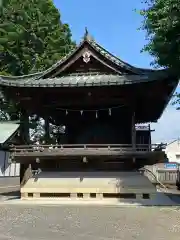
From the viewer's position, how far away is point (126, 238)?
344 inches

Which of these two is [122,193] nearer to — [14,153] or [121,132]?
[121,132]

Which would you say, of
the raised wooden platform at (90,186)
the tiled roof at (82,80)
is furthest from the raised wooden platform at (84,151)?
the tiled roof at (82,80)

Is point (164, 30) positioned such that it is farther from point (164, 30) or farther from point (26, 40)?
point (26, 40)

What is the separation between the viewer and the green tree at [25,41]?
3309 centimetres

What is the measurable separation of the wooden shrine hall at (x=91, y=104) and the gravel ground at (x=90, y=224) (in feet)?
15.0

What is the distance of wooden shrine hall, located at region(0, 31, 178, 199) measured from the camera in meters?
18.4

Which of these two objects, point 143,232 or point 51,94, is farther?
point 51,94

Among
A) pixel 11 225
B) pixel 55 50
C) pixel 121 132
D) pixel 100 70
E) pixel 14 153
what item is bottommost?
pixel 11 225

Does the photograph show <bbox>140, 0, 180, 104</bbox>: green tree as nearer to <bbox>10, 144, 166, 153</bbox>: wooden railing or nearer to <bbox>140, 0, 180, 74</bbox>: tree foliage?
<bbox>140, 0, 180, 74</bbox>: tree foliage

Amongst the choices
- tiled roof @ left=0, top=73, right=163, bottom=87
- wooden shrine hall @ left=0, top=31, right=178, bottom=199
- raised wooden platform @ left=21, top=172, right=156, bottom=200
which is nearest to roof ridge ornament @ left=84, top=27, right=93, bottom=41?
wooden shrine hall @ left=0, top=31, right=178, bottom=199

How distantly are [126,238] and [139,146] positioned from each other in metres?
10.2

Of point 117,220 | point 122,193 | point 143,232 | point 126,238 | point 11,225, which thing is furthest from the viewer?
point 122,193

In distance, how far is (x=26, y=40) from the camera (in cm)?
3391

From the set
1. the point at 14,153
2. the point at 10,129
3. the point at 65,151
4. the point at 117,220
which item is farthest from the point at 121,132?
the point at 10,129
